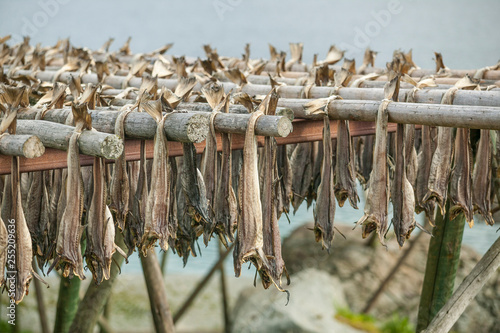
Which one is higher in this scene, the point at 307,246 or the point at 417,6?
the point at 417,6

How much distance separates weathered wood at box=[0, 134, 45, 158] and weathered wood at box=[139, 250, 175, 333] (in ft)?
5.33

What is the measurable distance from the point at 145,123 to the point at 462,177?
1.21 meters

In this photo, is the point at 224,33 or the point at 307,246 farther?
the point at 224,33

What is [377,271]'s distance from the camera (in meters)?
5.76

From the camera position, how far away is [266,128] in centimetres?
165

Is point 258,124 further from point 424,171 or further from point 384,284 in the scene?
point 384,284

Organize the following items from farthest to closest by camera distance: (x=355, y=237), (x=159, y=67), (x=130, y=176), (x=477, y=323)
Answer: (x=355, y=237)
(x=477, y=323)
(x=159, y=67)
(x=130, y=176)

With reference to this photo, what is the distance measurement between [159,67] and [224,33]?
17.6 ft

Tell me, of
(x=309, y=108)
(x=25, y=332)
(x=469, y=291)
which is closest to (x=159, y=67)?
(x=309, y=108)

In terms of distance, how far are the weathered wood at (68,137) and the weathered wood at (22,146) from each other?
0.08 meters

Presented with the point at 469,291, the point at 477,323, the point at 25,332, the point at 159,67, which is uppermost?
the point at 159,67

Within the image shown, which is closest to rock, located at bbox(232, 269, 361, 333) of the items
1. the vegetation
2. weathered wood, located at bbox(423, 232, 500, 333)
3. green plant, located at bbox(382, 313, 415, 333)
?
the vegetation

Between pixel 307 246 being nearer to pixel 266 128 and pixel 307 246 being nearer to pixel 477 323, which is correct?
pixel 477 323

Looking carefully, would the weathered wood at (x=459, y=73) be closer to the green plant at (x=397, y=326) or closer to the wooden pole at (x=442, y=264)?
the wooden pole at (x=442, y=264)
